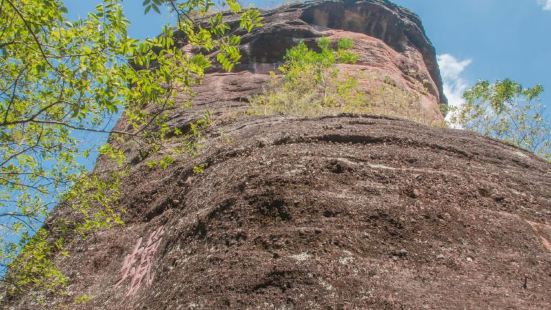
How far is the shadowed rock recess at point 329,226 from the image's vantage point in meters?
5.93

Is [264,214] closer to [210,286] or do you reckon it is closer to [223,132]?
[210,286]

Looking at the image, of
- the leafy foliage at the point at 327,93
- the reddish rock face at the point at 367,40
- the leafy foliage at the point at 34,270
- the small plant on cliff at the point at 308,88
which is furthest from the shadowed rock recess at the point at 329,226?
the reddish rock face at the point at 367,40

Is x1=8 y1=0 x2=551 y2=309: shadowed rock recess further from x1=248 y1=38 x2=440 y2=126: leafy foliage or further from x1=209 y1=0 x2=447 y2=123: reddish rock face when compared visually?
x1=209 y1=0 x2=447 y2=123: reddish rock face

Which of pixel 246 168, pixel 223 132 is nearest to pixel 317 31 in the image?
pixel 223 132

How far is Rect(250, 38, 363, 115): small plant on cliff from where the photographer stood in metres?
15.4

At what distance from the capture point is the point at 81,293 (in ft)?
29.8

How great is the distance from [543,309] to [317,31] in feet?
72.0

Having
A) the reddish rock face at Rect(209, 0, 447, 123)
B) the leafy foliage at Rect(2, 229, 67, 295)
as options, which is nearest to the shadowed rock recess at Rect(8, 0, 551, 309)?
the leafy foliage at Rect(2, 229, 67, 295)

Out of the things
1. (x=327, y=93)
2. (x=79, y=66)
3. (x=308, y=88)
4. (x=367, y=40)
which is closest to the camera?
(x=79, y=66)

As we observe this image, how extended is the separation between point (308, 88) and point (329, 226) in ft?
38.5

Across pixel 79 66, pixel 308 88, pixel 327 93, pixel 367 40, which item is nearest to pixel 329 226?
pixel 79 66

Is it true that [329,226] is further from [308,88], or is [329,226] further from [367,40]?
[367,40]

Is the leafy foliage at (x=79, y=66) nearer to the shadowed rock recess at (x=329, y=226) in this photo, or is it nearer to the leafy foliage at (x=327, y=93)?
the shadowed rock recess at (x=329, y=226)

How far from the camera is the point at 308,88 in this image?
59.4 feet
